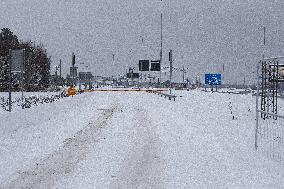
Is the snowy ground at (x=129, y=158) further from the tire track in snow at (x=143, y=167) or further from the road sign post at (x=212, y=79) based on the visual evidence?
the road sign post at (x=212, y=79)

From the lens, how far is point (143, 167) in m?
9.20

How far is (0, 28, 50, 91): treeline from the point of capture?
250 ft

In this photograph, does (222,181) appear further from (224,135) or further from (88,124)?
(88,124)

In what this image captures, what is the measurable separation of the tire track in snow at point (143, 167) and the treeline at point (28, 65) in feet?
197

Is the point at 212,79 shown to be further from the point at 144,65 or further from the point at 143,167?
the point at 143,167

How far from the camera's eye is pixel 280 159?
10281mm

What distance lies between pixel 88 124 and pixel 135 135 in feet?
15.3

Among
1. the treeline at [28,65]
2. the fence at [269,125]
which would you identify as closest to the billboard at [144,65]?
the treeline at [28,65]

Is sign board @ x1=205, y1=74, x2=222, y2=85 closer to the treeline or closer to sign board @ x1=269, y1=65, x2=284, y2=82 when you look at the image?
the treeline

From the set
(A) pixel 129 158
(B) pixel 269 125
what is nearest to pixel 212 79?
(B) pixel 269 125

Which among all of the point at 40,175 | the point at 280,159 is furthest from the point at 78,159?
the point at 280,159

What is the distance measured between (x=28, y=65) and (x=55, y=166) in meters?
73.2

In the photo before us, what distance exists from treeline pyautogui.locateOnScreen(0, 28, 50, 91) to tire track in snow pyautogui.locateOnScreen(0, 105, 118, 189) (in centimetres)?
5907

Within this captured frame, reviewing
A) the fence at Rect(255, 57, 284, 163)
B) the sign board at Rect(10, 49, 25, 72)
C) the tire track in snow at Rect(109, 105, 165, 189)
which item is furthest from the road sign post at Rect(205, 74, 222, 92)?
the tire track in snow at Rect(109, 105, 165, 189)
